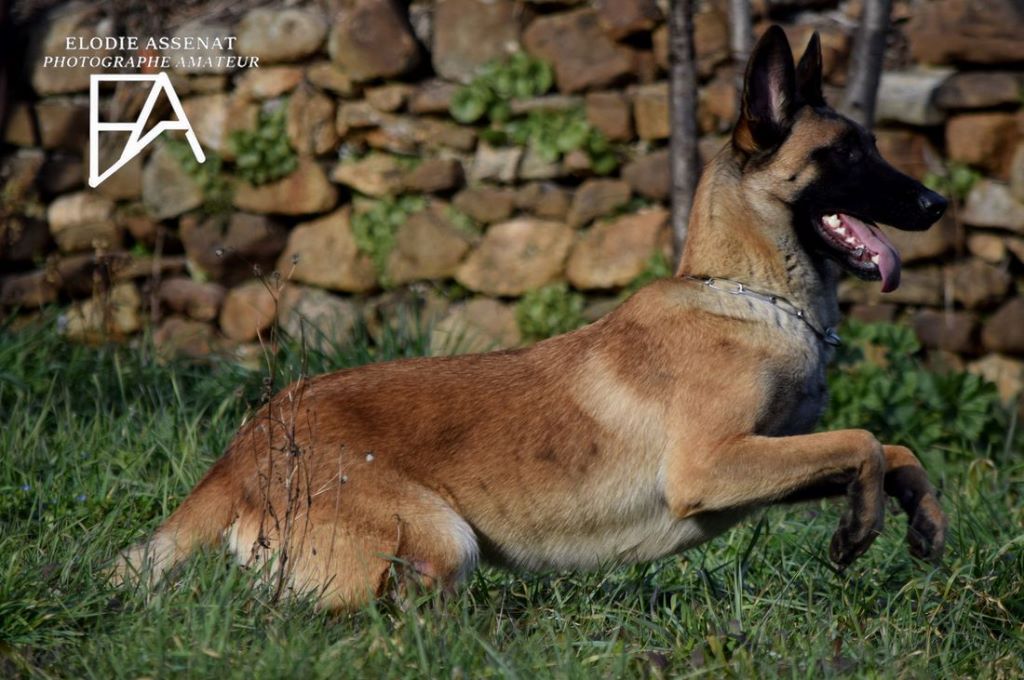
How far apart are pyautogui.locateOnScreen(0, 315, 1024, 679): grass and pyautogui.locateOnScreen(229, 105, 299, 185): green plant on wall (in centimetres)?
268

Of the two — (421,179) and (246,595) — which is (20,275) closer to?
(421,179)

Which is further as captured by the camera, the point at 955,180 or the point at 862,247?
the point at 955,180

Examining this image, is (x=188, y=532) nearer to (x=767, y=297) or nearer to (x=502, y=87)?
(x=767, y=297)

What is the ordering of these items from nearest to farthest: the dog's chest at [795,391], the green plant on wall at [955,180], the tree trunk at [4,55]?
1. the dog's chest at [795,391]
2. the green plant on wall at [955,180]
3. the tree trunk at [4,55]

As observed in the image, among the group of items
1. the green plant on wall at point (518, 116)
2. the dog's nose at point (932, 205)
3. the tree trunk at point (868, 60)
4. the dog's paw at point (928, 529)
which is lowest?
the dog's paw at point (928, 529)

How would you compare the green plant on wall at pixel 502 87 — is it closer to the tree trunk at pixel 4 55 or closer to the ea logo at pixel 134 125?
the ea logo at pixel 134 125

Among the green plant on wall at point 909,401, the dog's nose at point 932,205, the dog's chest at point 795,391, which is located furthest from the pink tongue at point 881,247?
the green plant on wall at point 909,401

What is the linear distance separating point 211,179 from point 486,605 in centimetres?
480

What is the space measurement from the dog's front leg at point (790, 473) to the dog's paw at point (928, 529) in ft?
0.56

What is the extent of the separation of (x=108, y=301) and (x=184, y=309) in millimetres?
1449

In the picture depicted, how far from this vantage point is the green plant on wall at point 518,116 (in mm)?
7203

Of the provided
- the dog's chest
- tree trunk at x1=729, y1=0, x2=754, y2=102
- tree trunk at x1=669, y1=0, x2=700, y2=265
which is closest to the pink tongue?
the dog's chest

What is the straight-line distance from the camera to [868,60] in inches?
236

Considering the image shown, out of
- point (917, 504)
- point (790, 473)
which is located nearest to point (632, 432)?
point (790, 473)
